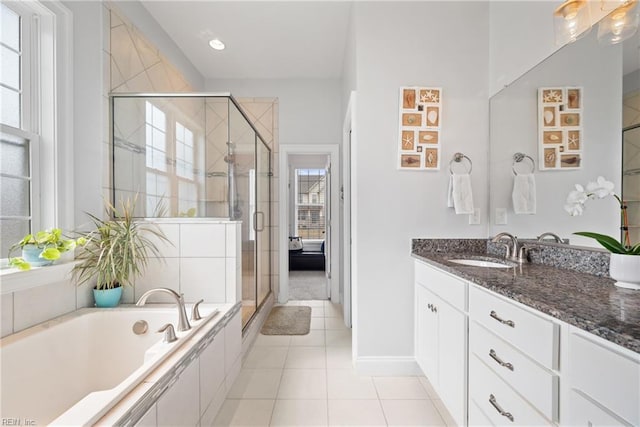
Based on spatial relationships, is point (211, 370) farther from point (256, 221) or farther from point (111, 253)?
point (256, 221)

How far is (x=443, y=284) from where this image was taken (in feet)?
5.11

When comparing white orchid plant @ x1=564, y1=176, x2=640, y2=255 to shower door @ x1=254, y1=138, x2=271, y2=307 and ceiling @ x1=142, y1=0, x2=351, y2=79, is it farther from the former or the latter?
shower door @ x1=254, y1=138, x2=271, y2=307

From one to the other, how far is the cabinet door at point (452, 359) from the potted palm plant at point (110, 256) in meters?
1.82

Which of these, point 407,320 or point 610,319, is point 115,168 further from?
point 610,319

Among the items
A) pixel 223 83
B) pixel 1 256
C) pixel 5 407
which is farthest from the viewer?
pixel 223 83

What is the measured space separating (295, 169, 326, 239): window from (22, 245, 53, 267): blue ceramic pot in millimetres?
5663

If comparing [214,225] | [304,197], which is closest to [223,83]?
[214,225]

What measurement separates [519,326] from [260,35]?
3.05 metres

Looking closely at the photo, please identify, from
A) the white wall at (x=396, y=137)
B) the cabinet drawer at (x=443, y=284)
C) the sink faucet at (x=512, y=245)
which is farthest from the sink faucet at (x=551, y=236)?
the cabinet drawer at (x=443, y=284)

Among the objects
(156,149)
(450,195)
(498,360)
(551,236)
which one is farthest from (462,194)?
(156,149)

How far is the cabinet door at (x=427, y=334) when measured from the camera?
1673 millimetres

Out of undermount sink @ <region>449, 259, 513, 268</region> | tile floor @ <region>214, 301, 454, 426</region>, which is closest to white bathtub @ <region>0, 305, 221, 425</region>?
tile floor @ <region>214, 301, 454, 426</region>

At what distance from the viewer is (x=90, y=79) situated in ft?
6.02

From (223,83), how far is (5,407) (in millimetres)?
3462
